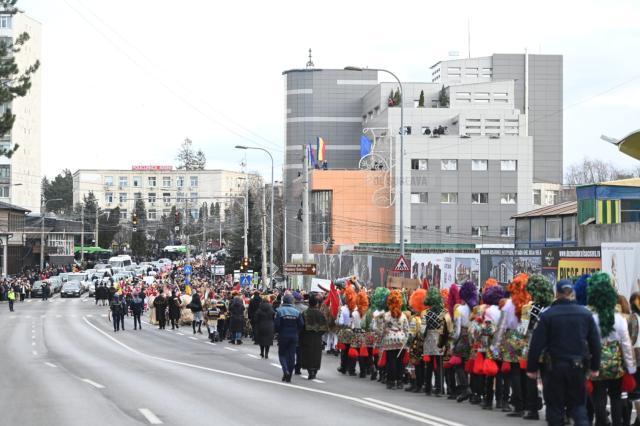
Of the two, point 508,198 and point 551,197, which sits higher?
point 551,197

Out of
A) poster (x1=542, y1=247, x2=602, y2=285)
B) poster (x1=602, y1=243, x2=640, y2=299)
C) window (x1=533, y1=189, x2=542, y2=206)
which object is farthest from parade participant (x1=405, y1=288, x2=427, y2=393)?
window (x1=533, y1=189, x2=542, y2=206)

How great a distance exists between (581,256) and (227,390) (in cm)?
907

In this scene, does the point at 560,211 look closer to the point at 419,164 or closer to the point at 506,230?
the point at 419,164

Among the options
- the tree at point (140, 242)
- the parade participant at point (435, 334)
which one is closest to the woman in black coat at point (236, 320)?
the parade participant at point (435, 334)

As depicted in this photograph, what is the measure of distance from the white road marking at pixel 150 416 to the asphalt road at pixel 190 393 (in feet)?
0.05

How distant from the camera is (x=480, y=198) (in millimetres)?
87500

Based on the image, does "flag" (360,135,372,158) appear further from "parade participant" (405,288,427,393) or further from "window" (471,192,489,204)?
"parade participant" (405,288,427,393)

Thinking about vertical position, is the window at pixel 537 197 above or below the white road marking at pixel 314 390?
above

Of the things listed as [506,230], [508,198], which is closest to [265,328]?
[508,198]

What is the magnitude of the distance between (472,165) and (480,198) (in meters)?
2.94

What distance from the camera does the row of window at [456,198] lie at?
285ft

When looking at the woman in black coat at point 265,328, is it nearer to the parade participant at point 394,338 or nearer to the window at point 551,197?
the parade participant at point 394,338

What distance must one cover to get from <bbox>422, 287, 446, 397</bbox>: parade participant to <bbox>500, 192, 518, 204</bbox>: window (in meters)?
71.7

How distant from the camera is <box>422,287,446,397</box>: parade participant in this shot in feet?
54.9
